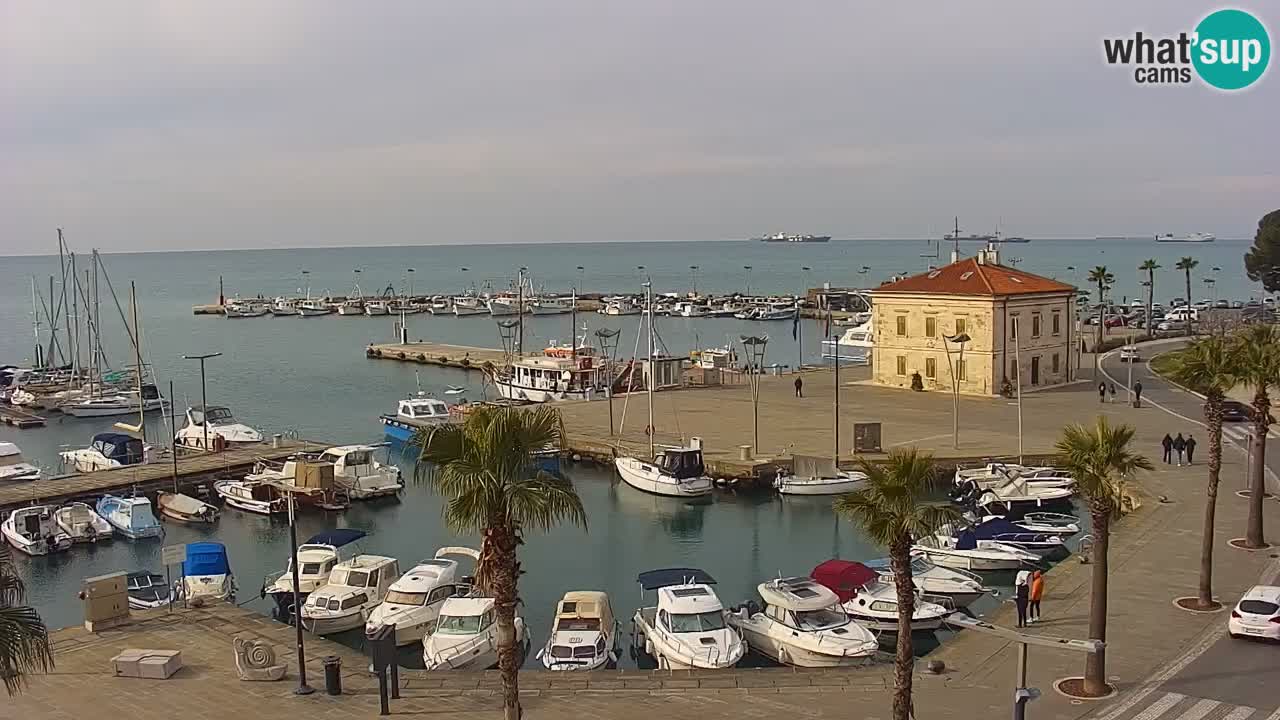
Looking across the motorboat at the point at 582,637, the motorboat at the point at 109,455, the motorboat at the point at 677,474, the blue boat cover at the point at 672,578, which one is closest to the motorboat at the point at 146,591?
the motorboat at the point at 582,637


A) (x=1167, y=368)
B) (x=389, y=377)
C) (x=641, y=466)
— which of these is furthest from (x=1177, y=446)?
(x=389, y=377)

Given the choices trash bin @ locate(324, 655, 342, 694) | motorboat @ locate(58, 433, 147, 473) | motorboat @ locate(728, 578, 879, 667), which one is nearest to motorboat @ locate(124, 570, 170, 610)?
trash bin @ locate(324, 655, 342, 694)

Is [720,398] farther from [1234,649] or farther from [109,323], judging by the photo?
[109,323]

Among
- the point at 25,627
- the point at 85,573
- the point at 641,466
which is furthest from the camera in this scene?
the point at 641,466

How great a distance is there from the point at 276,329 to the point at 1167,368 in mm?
147513

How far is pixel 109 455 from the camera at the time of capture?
54.1 metres

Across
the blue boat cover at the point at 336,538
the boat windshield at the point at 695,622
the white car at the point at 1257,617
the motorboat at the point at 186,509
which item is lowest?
the motorboat at the point at 186,509

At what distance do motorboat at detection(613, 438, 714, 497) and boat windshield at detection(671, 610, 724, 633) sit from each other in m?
20.3

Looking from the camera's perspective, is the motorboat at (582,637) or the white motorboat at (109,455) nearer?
the motorboat at (582,637)

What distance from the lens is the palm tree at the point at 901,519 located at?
16562 millimetres

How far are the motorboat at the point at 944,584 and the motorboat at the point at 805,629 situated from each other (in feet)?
11.1

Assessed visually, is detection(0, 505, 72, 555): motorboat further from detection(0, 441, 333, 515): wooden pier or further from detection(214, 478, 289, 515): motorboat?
detection(214, 478, 289, 515): motorboat

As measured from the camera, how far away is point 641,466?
157ft

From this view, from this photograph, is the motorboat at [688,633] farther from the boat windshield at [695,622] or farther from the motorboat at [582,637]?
the motorboat at [582,637]
